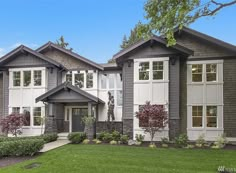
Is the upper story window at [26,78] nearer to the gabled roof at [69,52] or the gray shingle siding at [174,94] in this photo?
the gabled roof at [69,52]

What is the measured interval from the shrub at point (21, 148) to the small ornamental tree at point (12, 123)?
6.12m

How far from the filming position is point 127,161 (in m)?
10.7

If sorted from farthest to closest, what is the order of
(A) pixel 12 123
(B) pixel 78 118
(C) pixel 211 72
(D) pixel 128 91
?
(B) pixel 78 118
(A) pixel 12 123
(D) pixel 128 91
(C) pixel 211 72

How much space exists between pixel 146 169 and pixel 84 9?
14015 millimetres

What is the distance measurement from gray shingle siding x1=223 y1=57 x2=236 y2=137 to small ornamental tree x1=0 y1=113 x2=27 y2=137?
13.7 meters

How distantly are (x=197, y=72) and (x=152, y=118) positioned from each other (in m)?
4.68

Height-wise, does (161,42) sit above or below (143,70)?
above

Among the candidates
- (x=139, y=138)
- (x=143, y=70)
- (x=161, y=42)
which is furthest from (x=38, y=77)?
(x=161, y=42)

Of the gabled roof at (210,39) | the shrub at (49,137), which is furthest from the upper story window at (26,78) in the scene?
the gabled roof at (210,39)

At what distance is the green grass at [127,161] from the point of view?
371 inches

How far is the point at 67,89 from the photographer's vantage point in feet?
59.9

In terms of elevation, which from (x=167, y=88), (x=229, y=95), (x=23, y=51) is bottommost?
(x=229, y=95)

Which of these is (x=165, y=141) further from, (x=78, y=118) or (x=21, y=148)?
(x=21, y=148)

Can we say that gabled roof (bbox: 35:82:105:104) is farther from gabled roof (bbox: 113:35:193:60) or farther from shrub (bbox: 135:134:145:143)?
shrub (bbox: 135:134:145:143)
